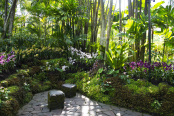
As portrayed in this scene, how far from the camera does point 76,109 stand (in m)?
3.18

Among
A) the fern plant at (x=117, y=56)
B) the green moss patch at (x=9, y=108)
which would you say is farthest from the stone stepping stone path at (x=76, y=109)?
the fern plant at (x=117, y=56)

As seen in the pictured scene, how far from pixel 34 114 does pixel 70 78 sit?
2.25 m

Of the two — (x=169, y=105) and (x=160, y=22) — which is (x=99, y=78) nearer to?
(x=169, y=105)

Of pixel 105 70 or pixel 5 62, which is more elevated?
pixel 5 62

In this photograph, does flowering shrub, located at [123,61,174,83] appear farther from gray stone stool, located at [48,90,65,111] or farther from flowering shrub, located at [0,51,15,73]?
flowering shrub, located at [0,51,15,73]

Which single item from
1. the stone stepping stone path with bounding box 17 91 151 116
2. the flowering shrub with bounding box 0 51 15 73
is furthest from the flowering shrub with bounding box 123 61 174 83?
the flowering shrub with bounding box 0 51 15 73

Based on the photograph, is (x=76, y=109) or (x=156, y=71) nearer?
(x=76, y=109)

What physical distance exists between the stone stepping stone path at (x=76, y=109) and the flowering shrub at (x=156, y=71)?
117cm

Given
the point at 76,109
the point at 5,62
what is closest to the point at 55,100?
the point at 76,109

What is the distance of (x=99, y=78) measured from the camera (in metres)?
4.06

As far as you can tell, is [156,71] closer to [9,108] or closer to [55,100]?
[55,100]

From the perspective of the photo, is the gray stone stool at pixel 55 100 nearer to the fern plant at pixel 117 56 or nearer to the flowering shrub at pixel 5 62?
the flowering shrub at pixel 5 62

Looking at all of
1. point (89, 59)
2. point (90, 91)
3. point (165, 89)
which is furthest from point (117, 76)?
point (89, 59)

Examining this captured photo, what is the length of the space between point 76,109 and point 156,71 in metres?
2.33
